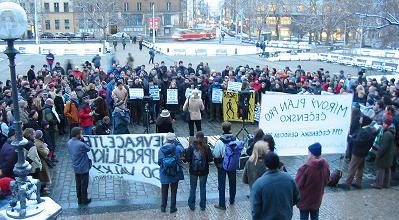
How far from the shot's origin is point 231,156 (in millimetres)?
8945

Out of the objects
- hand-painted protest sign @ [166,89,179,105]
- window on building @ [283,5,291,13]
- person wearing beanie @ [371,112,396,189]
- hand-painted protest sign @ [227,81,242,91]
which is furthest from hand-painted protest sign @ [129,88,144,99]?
window on building @ [283,5,291,13]

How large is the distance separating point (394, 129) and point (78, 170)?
708 cm

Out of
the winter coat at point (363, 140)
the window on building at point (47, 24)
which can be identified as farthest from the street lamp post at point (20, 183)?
the window on building at point (47, 24)

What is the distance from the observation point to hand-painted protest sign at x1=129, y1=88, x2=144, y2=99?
1595 cm

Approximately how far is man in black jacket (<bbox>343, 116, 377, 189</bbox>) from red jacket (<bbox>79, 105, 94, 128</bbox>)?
7223mm

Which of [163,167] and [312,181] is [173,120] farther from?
[312,181]

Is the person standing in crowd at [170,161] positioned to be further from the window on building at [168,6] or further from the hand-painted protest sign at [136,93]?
the window on building at [168,6]

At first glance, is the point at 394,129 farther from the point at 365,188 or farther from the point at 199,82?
the point at 199,82

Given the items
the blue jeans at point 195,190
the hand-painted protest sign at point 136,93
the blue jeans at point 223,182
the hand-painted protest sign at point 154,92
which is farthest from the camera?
the hand-painted protest sign at point 154,92

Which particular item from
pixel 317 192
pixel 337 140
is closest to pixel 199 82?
pixel 337 140

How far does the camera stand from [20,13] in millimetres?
5359

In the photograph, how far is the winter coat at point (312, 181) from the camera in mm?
7496

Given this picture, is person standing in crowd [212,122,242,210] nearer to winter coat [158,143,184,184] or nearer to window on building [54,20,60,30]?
winter coat [158,143,184,184]

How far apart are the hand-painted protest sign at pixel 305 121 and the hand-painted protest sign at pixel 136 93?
19.9ft
